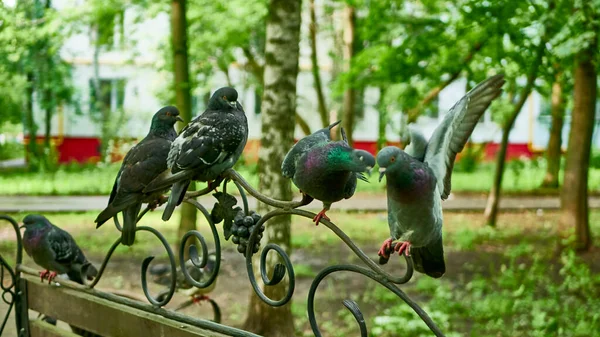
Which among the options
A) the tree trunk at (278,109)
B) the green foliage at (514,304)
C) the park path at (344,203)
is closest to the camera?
the tree trunk at (278,109)

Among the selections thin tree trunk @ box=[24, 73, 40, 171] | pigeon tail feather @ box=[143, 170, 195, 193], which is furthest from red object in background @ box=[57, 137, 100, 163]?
pigeon tail feather @ box=[143, 170, 195, 193]

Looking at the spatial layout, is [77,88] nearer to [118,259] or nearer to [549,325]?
[118,259]

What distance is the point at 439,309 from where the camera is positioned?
6.49 metres

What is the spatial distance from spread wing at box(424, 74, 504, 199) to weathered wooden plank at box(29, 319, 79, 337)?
1.60 metres

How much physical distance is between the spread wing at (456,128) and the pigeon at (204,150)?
668 millimetres

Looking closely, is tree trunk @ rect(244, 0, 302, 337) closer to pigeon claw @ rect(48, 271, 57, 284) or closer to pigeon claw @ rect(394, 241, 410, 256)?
pigeon claw @ rect(48, 271, 57, 284)

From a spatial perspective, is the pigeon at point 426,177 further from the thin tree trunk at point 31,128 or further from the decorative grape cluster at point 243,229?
the thin tree trunk at point 31,128

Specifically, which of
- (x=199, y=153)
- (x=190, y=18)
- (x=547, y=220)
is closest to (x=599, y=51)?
(x=199, y=153)

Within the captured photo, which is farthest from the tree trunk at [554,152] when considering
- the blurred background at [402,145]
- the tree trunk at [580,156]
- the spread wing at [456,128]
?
the spread wing at [456,128]

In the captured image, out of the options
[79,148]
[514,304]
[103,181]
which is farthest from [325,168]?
[79,148]

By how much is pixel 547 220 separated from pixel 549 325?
27.2ft

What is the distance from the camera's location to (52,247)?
344 cm

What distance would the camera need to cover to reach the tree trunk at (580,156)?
28.2 ft

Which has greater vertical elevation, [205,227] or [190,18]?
[190,18]
